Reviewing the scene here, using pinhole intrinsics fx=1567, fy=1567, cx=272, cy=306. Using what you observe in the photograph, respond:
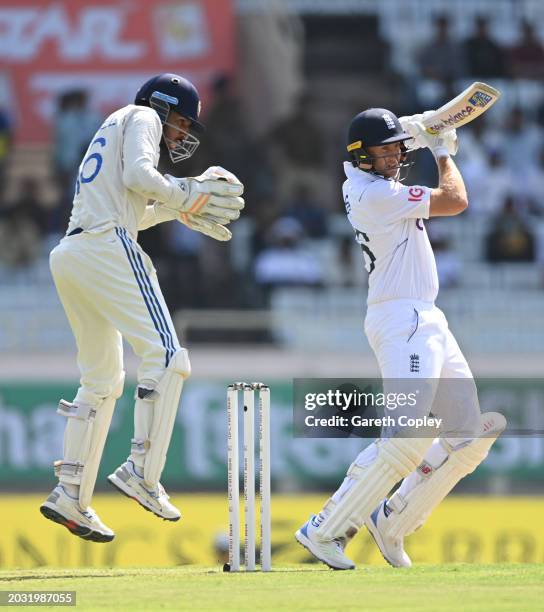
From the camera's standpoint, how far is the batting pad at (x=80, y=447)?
679 cm

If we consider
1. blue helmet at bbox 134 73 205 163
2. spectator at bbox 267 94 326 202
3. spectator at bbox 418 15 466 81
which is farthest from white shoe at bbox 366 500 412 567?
spectator at bbox 418 15 466 81

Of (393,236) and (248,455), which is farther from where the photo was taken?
(393,236)

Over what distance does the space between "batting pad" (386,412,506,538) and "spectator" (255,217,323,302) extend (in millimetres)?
7413

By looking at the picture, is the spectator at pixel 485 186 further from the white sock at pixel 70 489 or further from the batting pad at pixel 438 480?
the white sock at pixel 70 489

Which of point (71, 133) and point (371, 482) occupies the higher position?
point (71, 133)

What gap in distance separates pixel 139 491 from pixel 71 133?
10.3m

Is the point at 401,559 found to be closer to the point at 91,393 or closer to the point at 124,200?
the point at 91,393

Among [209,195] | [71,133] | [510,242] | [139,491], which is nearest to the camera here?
[139,491]

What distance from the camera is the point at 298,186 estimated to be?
16125mm

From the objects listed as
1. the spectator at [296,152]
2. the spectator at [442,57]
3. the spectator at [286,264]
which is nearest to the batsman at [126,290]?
the spectator at [286,264]

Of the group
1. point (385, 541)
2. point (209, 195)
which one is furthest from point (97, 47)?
point (385, 541)

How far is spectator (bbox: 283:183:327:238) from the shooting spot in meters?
15.5

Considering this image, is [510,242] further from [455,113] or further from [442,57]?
[455,113]

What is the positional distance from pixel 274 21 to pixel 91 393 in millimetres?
11810
